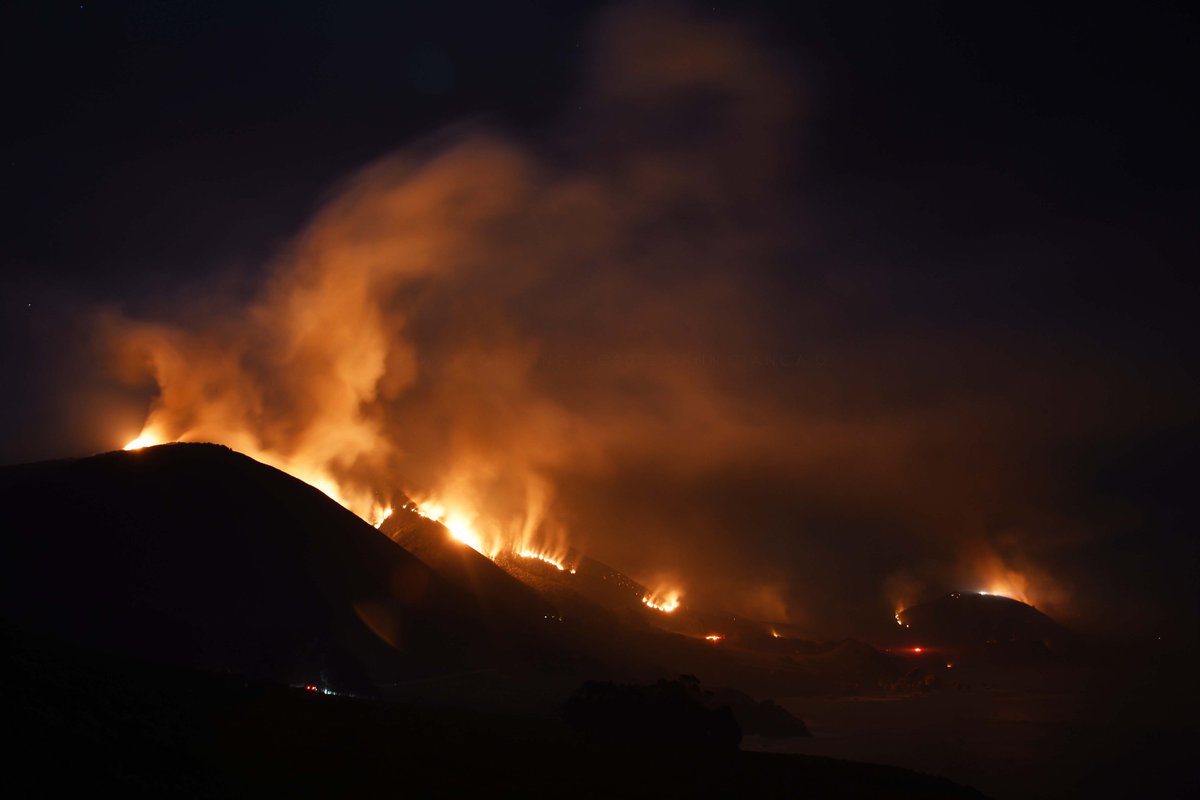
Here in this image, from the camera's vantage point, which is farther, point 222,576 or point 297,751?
point 222,576

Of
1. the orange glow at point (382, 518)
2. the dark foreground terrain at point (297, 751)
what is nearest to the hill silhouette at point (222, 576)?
the orange glow at point (382, 518)

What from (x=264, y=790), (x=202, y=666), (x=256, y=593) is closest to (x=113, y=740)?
(x=264, y=790)

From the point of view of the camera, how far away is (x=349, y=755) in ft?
128

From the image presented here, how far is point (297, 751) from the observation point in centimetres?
3816

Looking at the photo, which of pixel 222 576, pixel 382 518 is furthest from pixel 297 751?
pixel 382 518

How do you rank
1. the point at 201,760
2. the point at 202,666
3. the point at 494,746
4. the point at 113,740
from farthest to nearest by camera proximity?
the point at 202,666
the point at 494,746
the point at 201,760
the point at 113,740

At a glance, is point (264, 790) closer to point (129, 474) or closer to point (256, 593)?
point (256, 593)

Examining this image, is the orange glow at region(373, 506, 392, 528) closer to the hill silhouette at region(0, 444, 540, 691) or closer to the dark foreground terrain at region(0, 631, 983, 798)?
the hill silhouette at region(0, 444, 540, 691)

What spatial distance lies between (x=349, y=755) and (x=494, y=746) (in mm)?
9678

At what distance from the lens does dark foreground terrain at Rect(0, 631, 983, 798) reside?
78.7ft

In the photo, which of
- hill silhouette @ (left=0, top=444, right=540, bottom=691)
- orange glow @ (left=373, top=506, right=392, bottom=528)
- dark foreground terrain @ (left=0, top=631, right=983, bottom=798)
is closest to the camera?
dark foreground terrain @ (left=0, top=631, right=983, bottom=798)

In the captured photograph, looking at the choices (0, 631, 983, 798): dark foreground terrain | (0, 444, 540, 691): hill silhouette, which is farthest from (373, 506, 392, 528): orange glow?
(0, 631, 983, 798): dark foreground terrain

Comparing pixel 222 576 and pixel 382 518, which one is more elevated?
pixel 382 518

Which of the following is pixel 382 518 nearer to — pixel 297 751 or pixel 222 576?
pixel 222 576
